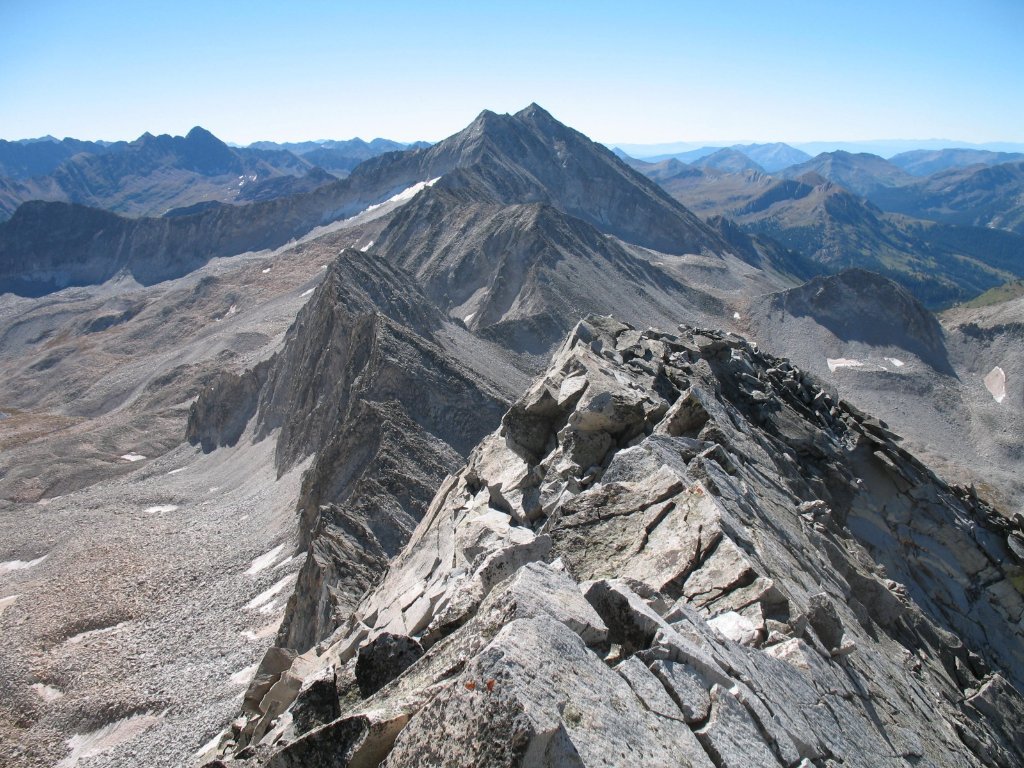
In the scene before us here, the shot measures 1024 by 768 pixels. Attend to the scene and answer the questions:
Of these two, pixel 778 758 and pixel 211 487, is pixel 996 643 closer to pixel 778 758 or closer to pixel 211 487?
pixel 778 758

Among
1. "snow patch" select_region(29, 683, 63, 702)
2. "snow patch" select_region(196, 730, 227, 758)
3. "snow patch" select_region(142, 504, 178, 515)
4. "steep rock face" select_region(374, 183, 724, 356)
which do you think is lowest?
"snow patch" select_region(142, 504, 178, 515)

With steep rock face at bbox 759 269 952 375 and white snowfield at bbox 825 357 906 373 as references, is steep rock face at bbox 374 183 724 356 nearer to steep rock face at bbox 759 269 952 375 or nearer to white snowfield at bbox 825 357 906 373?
steep rock face at bbox 759 269 952 375

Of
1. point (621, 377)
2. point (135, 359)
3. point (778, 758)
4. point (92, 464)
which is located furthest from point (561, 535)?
point (135, 359)

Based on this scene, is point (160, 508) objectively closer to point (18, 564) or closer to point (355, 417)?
point (18, 564)

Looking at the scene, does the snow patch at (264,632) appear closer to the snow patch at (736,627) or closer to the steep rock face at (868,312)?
the snow patch at (736,627)

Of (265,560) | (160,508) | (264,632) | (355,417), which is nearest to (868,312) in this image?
(355,417)

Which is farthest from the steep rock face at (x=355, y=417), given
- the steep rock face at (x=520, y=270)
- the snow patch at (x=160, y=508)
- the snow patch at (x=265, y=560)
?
the steep rock face at (x=520, y=270)

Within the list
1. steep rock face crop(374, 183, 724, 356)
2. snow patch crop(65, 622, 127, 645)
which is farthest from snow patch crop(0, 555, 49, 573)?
steep rock face crop(374, 183, 724, 356)
